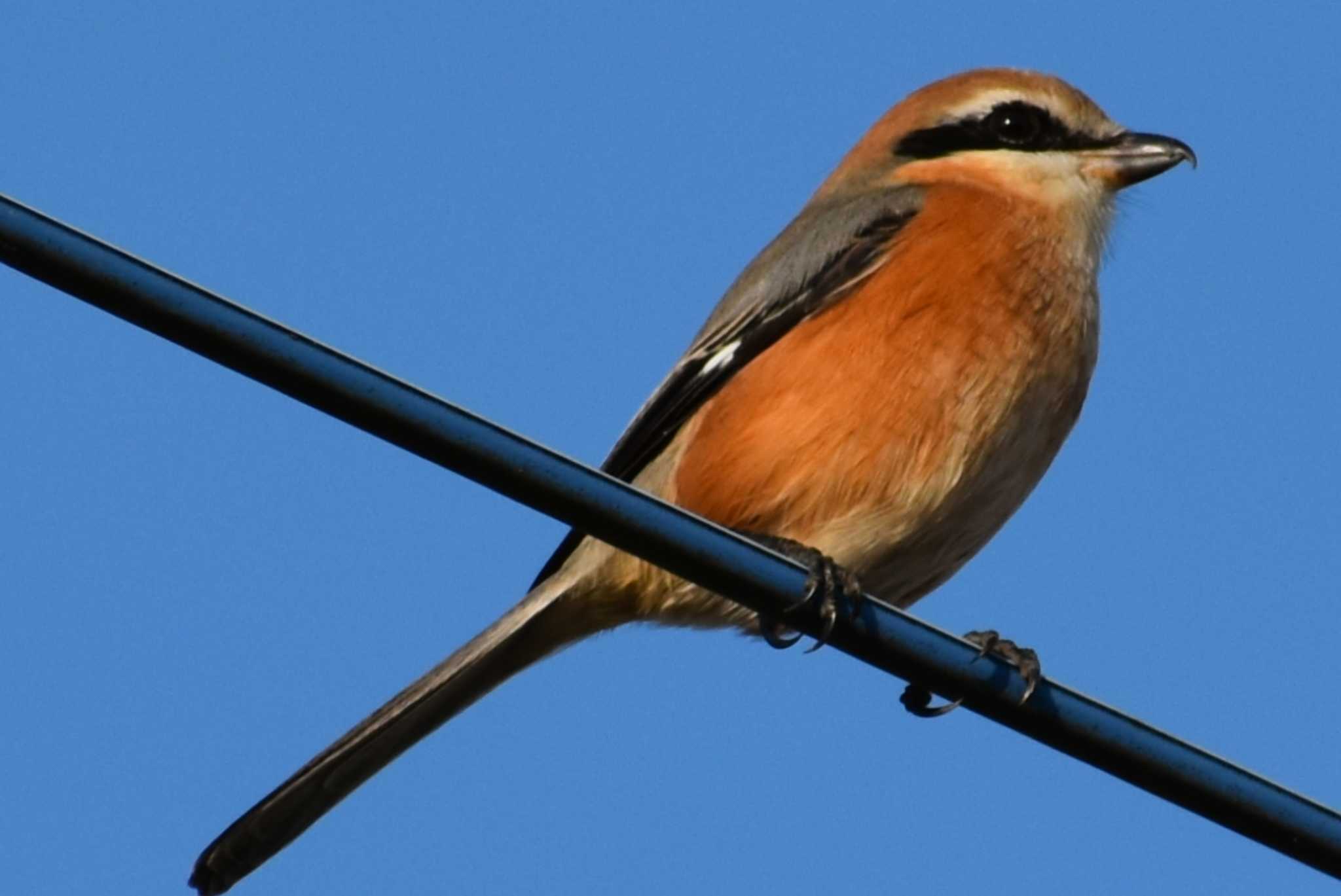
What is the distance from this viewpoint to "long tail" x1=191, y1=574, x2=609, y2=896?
16.3 ft

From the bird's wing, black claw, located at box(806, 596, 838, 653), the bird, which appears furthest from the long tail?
black claw, located at box(806, 596, 838, 653)

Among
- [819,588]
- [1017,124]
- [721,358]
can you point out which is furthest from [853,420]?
[1017,124]

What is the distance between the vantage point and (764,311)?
5746 mm

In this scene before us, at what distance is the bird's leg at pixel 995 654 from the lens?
12.2ft

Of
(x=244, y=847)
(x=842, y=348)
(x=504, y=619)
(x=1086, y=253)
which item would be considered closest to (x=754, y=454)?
(x=842, y=348)

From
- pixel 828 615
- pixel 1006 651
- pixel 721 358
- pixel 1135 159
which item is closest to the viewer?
pixel 828 615

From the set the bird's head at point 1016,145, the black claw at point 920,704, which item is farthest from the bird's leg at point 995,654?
the bird's head at point 1016,145

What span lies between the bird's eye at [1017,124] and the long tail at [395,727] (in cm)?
187

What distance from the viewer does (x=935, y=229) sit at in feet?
18.6

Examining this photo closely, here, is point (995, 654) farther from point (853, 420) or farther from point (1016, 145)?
point (1016, 145)

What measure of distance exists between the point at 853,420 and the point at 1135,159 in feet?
4.74

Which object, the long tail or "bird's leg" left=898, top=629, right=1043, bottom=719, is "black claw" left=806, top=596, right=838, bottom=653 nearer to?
"bird's leg" left=898, top=629, right=1043, bottom=719

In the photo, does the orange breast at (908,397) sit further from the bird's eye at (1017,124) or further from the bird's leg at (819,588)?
the bird's eye at (1017,124)

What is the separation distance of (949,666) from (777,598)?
345mm
